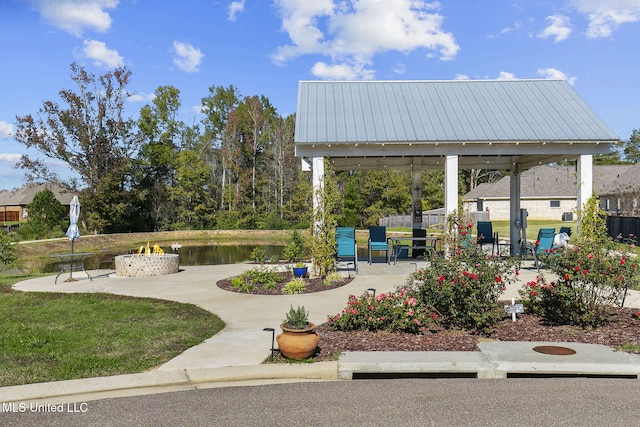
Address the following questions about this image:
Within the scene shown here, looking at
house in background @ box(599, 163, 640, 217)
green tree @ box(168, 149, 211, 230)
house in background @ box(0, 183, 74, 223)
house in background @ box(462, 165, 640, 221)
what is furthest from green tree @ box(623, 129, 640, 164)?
house in background @ box(0, 183, 74, 223)

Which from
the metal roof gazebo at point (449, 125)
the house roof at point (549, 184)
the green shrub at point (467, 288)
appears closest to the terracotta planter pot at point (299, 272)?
the metal roof gazebo at point (449, 125)

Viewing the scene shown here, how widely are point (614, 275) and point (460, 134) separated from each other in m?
6.35

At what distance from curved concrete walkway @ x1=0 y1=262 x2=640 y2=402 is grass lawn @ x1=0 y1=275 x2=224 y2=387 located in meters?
0.27

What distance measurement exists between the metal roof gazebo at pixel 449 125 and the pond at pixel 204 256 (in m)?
5.46

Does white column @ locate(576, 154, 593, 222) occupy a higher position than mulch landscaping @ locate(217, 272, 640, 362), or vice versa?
white column @ locate(576, 154, 593, 222)

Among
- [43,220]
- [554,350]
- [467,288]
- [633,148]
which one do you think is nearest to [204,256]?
[43,220]

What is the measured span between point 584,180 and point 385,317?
8.05 m

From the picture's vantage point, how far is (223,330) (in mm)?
6465

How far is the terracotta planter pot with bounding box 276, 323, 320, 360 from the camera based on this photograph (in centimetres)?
497

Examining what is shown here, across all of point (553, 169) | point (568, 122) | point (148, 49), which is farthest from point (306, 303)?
point (553, 169)

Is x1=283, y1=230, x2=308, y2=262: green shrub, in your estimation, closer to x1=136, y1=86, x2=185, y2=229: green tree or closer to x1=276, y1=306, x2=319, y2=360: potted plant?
x1=276, y1=306, x2=319, y2=360: potted plant

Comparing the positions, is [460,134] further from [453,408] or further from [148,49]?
[148,49]

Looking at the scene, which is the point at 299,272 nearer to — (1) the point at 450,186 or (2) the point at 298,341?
(1) the point at 450,186

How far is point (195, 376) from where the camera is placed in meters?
4.61
